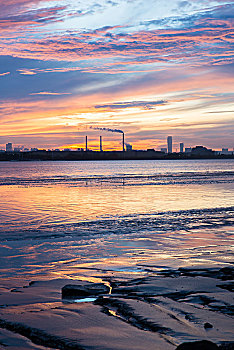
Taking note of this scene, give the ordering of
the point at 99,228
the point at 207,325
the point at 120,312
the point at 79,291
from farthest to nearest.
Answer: the point at 99,228
the point at 79,291
the point at 120,312
the point at 207,325

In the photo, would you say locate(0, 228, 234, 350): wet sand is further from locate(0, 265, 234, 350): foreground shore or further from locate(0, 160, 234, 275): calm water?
locate(0, 160, 234, 275): calm water

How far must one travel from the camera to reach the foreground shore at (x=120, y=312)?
4.98m

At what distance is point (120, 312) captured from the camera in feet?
19.4

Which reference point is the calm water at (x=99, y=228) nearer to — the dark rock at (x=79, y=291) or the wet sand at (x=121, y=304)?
the wet sand at (x=121, y=304)

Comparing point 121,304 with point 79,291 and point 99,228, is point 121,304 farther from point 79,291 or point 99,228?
point 99,228

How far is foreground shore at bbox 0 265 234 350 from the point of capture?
498 cm

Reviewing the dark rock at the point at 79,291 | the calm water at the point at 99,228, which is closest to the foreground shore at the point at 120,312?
the dark rock at the point at 79,291

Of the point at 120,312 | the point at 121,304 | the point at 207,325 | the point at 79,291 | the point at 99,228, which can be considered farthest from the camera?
the point at 99,228

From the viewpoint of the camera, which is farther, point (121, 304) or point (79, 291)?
point (79, 291)

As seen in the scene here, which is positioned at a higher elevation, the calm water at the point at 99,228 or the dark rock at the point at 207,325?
the dark rock at the point at 207,325

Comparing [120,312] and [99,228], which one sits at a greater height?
[120,312]

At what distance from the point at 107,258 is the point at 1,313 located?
4.28 m

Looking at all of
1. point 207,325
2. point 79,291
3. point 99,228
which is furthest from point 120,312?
point 99,228

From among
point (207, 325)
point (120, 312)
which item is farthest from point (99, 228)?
point (207, 325)
